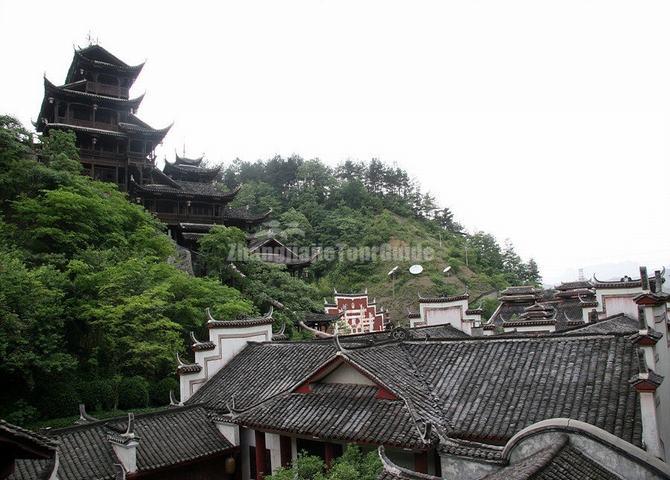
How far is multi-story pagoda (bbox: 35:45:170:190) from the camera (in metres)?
34.6

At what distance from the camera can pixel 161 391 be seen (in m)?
19.1

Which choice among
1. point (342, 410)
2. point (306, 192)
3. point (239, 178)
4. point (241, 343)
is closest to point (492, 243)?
point (306, 192)

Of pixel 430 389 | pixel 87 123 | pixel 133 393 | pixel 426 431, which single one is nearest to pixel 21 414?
pixel 133 393

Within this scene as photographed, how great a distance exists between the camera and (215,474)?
41.6 feet

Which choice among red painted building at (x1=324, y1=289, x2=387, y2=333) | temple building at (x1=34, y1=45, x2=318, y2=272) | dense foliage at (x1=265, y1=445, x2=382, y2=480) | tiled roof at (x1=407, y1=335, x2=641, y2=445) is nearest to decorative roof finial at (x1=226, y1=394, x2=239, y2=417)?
dense foliage at (x1=265, y1=445, x2=382, y2=480)

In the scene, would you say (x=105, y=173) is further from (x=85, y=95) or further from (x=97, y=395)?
(x=97, y=395)

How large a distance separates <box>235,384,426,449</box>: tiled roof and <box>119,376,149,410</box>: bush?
8568 millimetres

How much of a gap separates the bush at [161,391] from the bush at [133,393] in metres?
0.54

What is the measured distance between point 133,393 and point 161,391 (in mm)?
1244

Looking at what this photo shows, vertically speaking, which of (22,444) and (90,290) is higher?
(90,290)

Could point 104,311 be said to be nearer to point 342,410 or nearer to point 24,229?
point 24,229

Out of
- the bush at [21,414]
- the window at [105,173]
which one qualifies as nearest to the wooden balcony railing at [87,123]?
the window at [105,173]

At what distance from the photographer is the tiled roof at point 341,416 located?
919 centimetres

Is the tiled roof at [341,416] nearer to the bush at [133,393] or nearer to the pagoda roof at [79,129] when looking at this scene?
the bush at [133,393]
